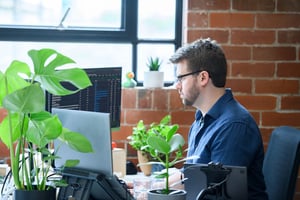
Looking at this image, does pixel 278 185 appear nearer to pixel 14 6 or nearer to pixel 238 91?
pixel 238 91

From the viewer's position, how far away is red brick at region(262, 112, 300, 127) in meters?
3.63

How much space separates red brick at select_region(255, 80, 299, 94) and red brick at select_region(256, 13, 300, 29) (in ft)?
1.03

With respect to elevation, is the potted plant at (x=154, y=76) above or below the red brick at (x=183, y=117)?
above

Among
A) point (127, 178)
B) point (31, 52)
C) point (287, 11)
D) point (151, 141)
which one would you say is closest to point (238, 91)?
point (287, 11)

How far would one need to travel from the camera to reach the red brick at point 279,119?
3627 mm

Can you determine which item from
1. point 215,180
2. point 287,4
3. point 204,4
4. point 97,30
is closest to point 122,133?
point 97,30

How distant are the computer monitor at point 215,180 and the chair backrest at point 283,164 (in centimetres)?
71

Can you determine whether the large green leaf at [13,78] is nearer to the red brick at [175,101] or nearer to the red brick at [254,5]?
the red brick at [175,101]

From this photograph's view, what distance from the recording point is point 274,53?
362 centimetres

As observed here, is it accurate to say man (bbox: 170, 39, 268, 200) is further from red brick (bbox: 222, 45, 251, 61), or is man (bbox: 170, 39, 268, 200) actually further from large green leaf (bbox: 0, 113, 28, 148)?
large green leaf (bbox: 0, 113, 28, 148)

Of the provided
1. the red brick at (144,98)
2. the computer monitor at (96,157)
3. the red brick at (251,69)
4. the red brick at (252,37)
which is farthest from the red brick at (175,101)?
the computer monitor at (96,157)

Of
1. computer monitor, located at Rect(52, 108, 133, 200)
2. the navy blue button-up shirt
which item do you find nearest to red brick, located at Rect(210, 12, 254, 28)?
the navy blue button-up shirt

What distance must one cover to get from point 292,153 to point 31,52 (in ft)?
4.50

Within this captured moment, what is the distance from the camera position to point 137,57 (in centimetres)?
378
